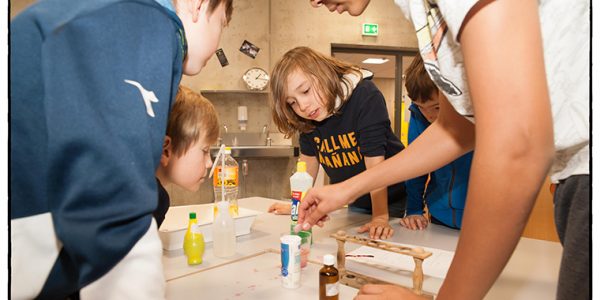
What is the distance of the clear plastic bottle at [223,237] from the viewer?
53.4 inches

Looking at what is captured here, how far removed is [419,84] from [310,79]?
1.57ft

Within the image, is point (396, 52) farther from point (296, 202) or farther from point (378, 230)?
point (296, 202)

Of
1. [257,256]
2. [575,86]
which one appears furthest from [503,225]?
[257,256]

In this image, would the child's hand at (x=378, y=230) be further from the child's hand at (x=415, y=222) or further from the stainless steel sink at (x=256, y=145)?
the stainless steel sink at (x=256, y=145)

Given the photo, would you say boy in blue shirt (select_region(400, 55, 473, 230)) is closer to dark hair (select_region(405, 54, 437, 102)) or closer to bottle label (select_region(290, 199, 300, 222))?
dark hair (select_region(405, 54, 437, 102))

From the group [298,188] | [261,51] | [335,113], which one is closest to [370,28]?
[261,51]

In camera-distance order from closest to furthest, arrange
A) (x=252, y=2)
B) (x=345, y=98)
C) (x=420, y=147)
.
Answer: (x=420, y=147), (x=345, y=98), (x=252, y=2)

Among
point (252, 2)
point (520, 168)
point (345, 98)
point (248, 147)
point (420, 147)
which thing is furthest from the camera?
point (252, 2)

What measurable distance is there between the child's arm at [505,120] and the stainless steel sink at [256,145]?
3997 millimetres

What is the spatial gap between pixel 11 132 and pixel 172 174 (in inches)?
31.5

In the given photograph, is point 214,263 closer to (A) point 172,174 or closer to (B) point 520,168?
(A) point 172,174

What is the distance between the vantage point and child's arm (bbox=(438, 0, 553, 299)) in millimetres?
500

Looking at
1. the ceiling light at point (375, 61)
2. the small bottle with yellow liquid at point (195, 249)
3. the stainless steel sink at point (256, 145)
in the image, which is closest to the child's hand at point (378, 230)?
the small bottle with yellow liquid at point (195, 249)

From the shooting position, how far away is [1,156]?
568mm
